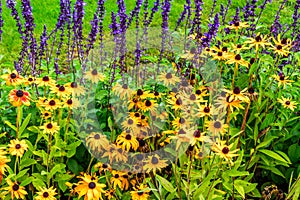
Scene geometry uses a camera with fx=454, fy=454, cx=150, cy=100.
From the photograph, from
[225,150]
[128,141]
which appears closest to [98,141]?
[128,141]

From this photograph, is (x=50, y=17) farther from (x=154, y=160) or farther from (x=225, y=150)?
(x=225, y=150)

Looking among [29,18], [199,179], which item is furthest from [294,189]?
[29,18]

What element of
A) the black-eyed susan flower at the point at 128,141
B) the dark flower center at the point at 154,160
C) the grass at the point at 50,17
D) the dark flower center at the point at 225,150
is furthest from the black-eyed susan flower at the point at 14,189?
the grass at the point at 50,17

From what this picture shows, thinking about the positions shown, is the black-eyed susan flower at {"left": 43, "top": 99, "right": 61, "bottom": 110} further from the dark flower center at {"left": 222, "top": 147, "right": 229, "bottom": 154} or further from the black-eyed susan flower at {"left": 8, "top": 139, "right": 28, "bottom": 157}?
the dark flower center at {"left": 222, "top": 147, "right": 229, "bottom": 154}

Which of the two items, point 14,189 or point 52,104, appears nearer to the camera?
point 14,189

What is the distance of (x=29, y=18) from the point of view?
9.55 ft

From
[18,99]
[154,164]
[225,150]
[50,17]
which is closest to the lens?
[225,150]

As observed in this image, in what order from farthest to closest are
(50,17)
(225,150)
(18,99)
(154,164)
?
(50,17) → (154,164) → (18,99) → (225,150)

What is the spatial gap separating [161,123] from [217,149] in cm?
59

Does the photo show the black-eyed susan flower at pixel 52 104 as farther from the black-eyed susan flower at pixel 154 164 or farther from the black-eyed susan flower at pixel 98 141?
the black-eyed susan flower at pixel 154 164

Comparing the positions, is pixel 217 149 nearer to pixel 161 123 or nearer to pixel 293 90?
pixel 161 123

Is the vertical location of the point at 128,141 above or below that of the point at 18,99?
below

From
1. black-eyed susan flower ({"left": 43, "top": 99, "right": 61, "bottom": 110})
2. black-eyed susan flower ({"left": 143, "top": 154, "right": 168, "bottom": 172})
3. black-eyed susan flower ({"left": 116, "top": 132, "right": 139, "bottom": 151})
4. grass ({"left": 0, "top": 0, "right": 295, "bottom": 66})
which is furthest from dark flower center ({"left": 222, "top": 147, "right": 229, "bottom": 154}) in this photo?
grass ({"left": 0, "top": 0, "right": 295, "bottom": 66})

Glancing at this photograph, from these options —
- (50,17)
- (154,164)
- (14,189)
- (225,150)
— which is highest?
(225,150)
